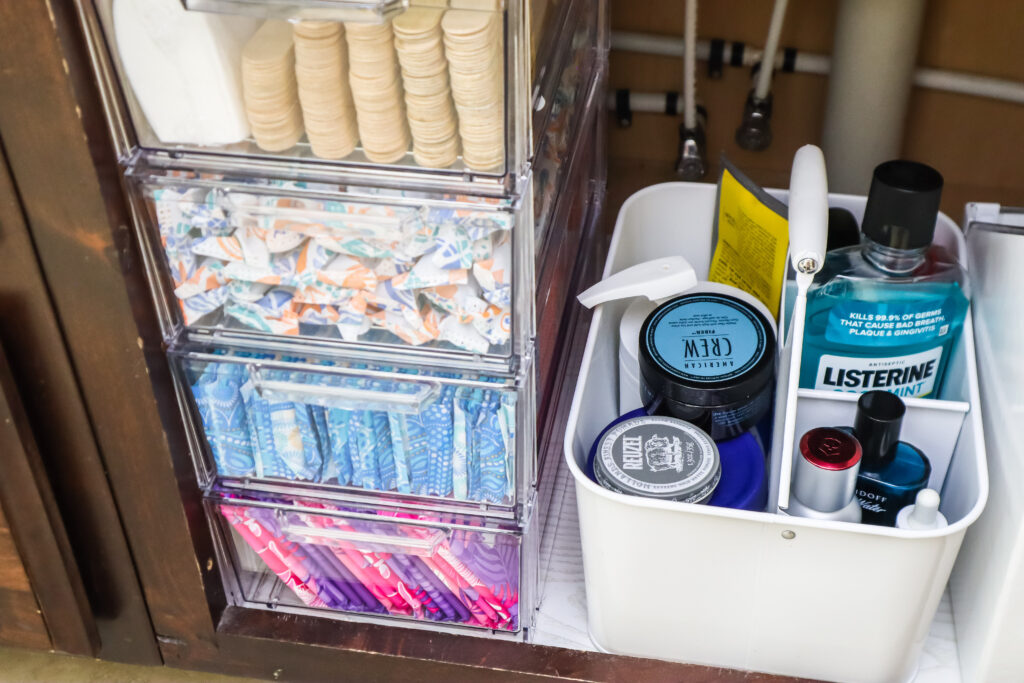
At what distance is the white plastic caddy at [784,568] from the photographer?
619 mm

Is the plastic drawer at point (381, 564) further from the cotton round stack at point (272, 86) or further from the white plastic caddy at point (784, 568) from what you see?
the cotton round stack at point (272, 86)

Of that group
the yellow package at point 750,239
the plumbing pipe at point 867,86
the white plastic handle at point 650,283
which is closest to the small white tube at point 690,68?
the plumbing pipe at point 867,86

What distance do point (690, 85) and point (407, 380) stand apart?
0.62m

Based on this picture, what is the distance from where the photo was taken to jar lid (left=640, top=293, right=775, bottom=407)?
0.71 meters

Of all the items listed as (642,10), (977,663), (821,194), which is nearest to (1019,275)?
(821,194)

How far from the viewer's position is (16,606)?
29.9 inches

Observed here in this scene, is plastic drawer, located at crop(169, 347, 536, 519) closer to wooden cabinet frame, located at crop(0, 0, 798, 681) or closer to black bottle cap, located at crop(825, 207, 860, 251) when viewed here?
wooden cabinet frame, located at crop(0, 0, 798, 681)

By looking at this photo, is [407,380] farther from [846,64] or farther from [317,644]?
[846,64]

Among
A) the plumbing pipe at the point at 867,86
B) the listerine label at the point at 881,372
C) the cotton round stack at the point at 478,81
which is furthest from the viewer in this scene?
the plumbing pipe at the point at 867,86

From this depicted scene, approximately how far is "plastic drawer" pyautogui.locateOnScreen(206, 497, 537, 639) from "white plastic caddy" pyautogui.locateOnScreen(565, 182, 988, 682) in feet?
0.20

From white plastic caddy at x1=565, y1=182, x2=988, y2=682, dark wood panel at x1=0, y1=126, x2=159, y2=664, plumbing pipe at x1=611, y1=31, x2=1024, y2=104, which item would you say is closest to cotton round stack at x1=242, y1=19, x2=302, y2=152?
dark wood panel at x1=0, y1=126, x2=159, y2=664

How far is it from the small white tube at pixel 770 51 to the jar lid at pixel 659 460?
521mm

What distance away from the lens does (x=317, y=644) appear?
0.76 meters

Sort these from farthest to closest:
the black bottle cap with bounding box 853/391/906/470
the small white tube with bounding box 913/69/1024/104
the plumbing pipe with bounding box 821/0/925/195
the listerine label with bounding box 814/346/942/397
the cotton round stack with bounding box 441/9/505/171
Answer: the small white tube with bounding box 913/69/1024/104 → the plumbing pipe with bounding box 821/0/925/195 → the listerine label with bounding box 814/346/942/397 → the black bottle cap with bounding box 853/391/906/470 → the cotton round stack with bounding box 441/9/505/171
